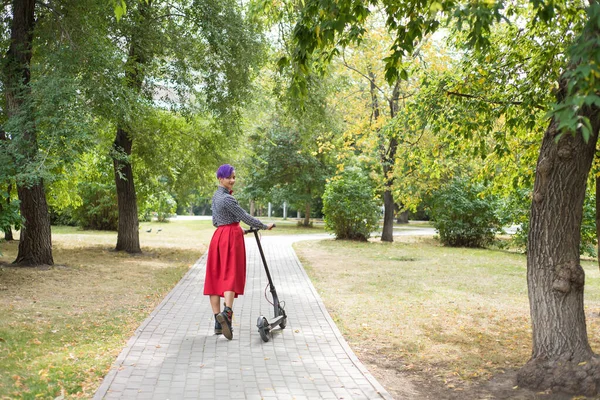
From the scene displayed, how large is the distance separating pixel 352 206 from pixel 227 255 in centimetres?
1712

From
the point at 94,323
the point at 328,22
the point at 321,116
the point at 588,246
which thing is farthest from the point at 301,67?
the point at 588,246

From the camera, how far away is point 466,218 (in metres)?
22.7

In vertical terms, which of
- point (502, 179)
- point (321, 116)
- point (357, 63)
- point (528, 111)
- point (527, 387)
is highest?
point (357, 63)

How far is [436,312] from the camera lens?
30.0 feet

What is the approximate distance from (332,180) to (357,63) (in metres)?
4.92

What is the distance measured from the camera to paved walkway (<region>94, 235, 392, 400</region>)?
4.91 m

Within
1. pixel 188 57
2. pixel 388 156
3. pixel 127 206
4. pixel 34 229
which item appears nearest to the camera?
pixel 34 229

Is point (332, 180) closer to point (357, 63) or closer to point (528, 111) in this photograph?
point (357, 63)

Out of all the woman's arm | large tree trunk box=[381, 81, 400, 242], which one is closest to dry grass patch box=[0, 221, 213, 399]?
the woman's arm

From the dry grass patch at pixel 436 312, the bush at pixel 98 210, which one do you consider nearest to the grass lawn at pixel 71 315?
the dry grass patch at pixel 436 312

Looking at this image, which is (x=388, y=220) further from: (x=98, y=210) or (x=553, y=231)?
(x=553, y=231)

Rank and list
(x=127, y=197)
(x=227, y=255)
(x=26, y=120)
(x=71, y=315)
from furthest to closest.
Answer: (x=127, y=197) < (x=26, y=120) < (x=71, y=315) < (x=227, y=255)

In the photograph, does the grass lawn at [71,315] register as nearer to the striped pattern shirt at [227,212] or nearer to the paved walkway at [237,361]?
the paved walkway at [237,361]

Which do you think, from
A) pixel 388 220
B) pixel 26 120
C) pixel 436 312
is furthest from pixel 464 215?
pixel 26 120
